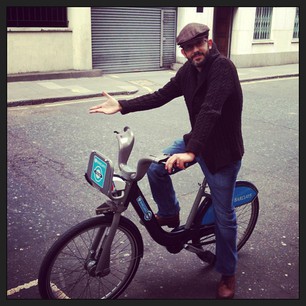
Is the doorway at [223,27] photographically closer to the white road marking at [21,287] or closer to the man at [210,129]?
the man at [210,129]

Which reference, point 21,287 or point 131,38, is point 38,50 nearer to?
point 131,38

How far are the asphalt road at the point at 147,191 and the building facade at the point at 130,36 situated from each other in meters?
3.73

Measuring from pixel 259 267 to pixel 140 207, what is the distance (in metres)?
1.33

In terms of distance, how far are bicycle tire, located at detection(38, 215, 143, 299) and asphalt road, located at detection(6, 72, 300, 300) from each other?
6.2 inches

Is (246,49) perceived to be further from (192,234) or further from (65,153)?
(192,234)

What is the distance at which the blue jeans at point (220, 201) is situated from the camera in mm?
2811

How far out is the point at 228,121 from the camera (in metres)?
2.70

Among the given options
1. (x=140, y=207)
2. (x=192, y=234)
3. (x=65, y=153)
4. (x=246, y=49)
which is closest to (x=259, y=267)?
(x=192, y=234)

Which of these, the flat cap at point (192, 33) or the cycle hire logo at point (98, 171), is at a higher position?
the flat cap at point (192, 33)

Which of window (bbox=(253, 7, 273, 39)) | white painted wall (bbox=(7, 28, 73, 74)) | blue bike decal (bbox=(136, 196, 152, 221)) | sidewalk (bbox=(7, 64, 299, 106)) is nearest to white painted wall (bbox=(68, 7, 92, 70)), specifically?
white painted wall (bbox=(7, 28, 73, 74))

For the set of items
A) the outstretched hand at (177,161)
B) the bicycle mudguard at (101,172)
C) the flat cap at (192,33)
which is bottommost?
the bicycle mudguard at (101,172)

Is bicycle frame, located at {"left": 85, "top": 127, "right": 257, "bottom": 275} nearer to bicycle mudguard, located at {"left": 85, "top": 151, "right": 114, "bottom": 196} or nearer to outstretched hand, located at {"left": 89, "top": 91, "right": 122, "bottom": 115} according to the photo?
bicycle mudguard, located at {"left": 85, "top": 151, "right": 114, "bottom": 196}

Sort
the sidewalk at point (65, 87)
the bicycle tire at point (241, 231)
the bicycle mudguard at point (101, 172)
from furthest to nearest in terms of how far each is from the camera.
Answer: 1. the sidewalk at point (65, 87)
2. the bicycle tire at point (241, 231)
3. the bicycle mudguard at point (101, 172)

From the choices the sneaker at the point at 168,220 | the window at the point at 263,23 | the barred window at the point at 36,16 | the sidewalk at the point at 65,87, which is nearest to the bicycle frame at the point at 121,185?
the sneaker at the point at 168,220
